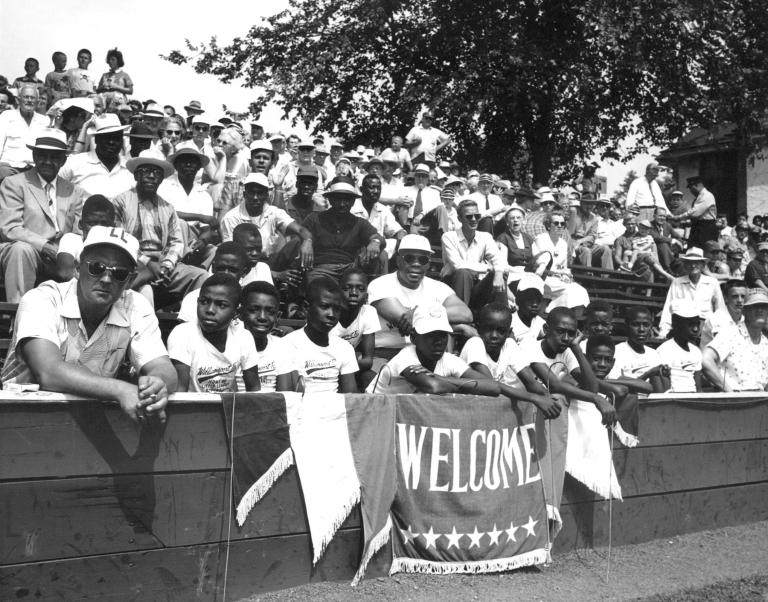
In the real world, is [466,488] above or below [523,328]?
below

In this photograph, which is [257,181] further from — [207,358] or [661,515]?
[661,515]

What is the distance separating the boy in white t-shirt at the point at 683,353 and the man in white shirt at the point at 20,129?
6895 millimetres

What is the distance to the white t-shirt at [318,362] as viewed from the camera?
19.8 feet

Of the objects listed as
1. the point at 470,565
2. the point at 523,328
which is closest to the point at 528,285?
the point at 523,328

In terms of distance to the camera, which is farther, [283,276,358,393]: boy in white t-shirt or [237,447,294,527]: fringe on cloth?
[283,276,358,393]: boy in white t-shirt

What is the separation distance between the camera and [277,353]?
6086 mm

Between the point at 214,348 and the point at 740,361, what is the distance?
548 centimetres

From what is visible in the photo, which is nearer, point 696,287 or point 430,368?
point 430,368

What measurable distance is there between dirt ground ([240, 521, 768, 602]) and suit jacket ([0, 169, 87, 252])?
3465 mm

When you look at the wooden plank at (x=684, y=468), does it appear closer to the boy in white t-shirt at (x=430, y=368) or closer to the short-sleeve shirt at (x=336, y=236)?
the boy in white t-shirt at (x=430, y=368)

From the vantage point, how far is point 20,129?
10023mm

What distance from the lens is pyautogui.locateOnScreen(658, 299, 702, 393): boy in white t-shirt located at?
27.6ft

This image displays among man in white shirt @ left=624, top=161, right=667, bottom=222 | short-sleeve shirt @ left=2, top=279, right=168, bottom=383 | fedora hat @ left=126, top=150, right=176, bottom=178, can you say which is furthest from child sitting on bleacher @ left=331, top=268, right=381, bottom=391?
man in white shirt @ left=624, top=161, right=667, bottom=222

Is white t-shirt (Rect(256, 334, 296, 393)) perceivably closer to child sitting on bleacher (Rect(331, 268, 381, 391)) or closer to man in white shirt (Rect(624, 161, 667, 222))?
child sitting on bleacher (Rect(331, 268, 381, 391))
